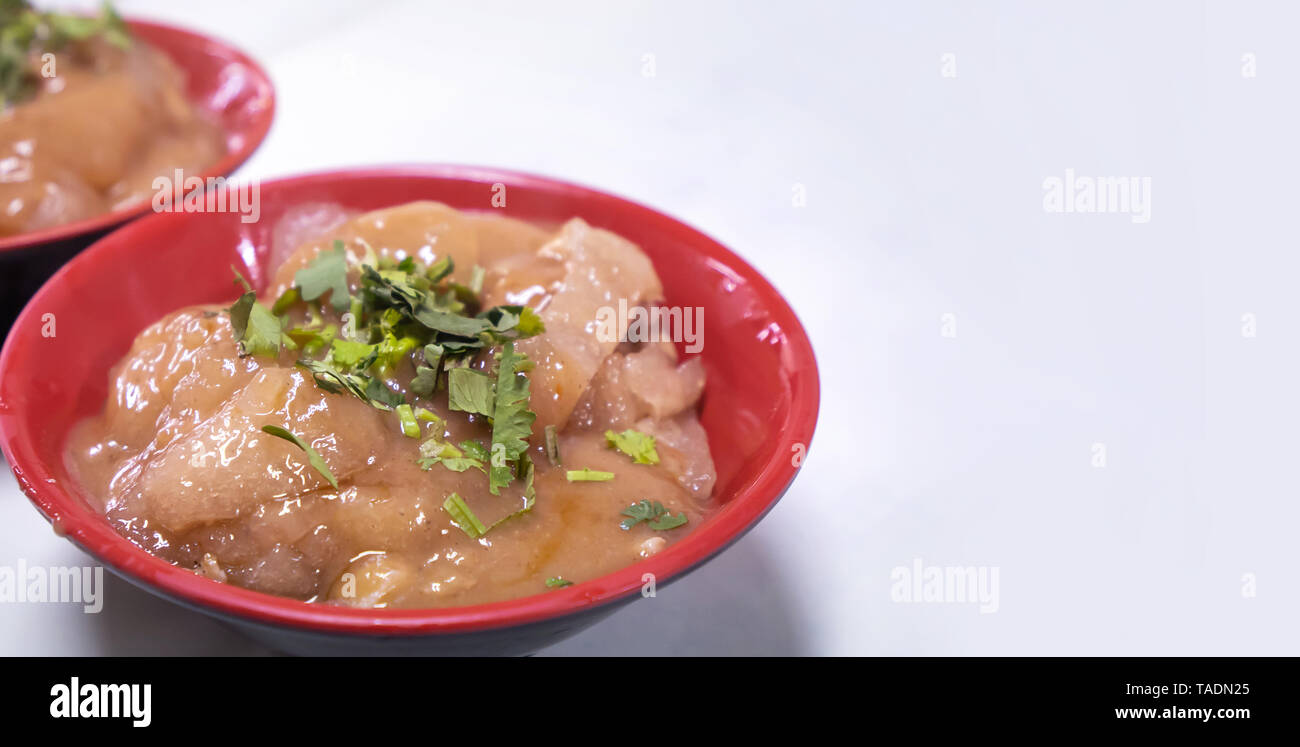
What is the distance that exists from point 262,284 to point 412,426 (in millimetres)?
913

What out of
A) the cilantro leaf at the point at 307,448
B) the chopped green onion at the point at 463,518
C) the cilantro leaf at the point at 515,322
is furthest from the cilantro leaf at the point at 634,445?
the cilantro leaf at the point at 307,448

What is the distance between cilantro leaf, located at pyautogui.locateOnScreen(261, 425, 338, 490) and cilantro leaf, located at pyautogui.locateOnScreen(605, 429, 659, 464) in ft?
1.95

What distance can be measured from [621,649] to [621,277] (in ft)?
2.77

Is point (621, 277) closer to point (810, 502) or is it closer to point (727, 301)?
point (727, 301)

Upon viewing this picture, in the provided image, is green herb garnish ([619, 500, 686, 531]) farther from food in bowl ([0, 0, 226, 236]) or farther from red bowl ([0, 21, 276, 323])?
food in bowl ([0, 0, 226, 236])

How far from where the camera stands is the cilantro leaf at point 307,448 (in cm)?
199

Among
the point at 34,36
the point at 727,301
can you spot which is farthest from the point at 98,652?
the point at 34,36

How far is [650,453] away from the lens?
2355mm

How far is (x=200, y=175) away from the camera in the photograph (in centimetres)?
307

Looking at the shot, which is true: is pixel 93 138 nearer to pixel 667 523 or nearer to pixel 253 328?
pixel 253 328

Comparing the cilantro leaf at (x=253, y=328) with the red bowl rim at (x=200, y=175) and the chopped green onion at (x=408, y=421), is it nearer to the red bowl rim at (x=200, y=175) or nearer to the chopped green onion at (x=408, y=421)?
the chopped green onion at (x=408, y=421)

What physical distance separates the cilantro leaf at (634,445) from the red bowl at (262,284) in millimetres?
176

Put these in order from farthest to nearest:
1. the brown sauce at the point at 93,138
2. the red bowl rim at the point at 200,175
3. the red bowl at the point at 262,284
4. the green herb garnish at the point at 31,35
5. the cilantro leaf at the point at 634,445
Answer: the green herb garnish at the point at 31,35 < the brown sauce at the point at 93,138 < the red bowl rim at the point at 200,175 < the cilantro leaf at the point at 634,445 < the red bowl at the point at 262,284

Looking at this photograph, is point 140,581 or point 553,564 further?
point 553,564
